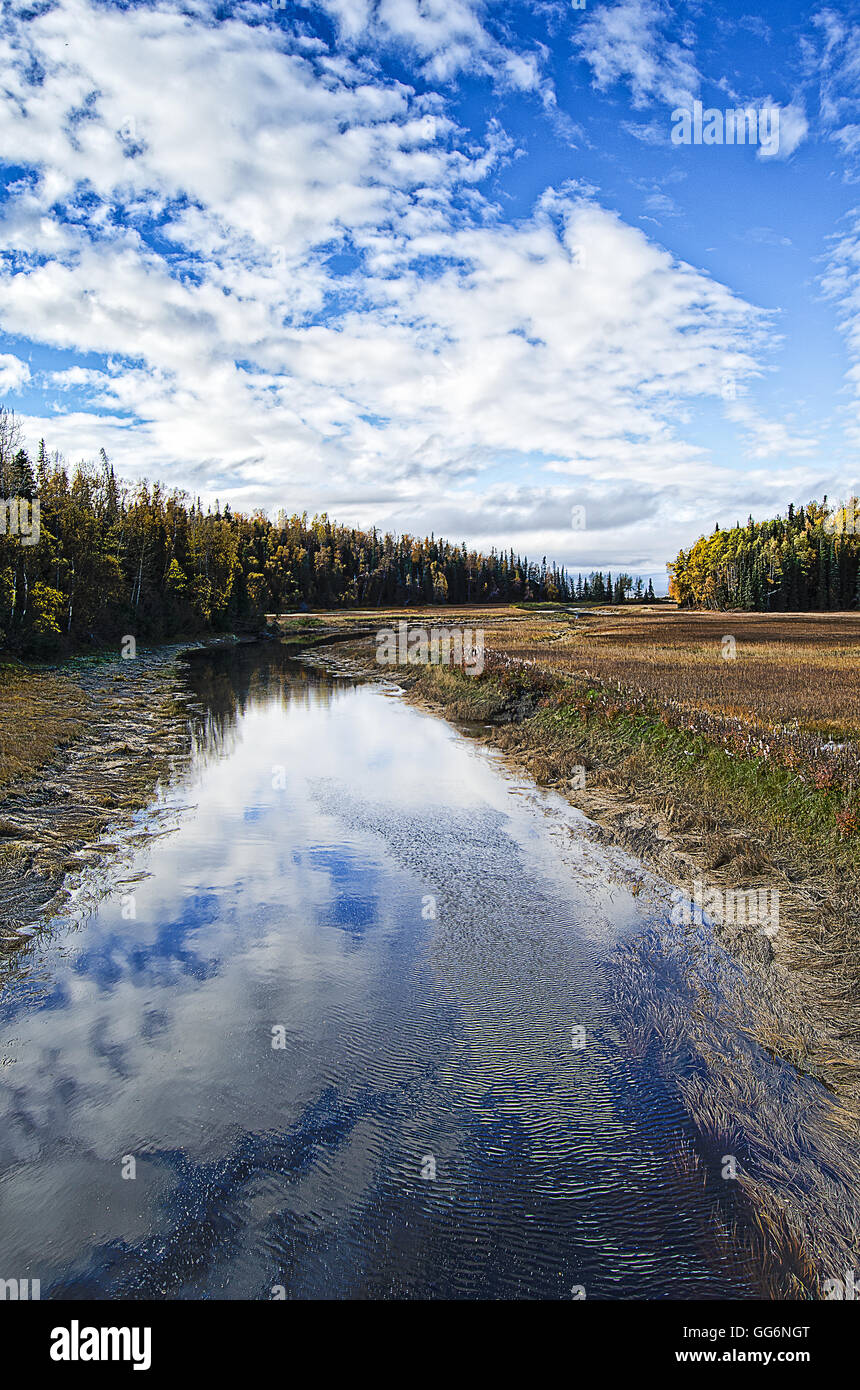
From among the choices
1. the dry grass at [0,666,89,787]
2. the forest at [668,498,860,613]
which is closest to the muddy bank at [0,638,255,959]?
the dry grass at [0,666,89,787]

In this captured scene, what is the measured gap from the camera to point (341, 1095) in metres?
6.41

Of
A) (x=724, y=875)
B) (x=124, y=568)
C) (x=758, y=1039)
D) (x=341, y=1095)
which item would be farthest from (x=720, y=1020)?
(x=124, y=568)

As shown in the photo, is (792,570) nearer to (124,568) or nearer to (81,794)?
(124,568)

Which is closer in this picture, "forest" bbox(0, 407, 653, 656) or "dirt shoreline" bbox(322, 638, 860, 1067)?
"dirt shoreline" bbox(322, 638, 860, 1067)

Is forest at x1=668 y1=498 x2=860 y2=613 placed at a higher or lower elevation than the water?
higher

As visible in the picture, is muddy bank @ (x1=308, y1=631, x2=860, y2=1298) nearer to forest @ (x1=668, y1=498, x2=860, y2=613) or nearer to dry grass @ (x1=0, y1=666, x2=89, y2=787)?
dry grass @ (x1=0, y1=666, x2=89, y2=787)

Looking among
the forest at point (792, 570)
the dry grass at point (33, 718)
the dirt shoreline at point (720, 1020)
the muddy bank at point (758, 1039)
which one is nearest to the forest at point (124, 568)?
the dry grass at point (33, 718)

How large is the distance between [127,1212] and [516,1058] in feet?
12.2

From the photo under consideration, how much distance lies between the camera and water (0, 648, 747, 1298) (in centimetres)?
483

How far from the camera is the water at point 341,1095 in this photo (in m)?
4.83

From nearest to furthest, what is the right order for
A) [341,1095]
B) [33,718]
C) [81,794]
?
[341,1095] → [81,794] → [33,718]

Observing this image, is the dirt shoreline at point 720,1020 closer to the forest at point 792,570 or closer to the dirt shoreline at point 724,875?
the dirt shoreline at point 724,875
